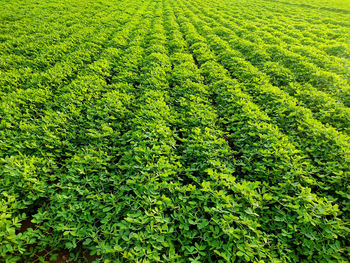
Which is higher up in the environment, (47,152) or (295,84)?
(295,84)

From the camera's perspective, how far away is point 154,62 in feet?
25.8

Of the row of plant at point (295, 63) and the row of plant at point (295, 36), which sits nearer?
the row of plant at point (295, 63)

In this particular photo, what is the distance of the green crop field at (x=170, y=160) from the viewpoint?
256 centimetres

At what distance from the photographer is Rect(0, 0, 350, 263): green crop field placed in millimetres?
2557

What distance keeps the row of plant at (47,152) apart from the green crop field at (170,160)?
3cm

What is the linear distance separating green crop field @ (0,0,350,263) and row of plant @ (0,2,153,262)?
35mm

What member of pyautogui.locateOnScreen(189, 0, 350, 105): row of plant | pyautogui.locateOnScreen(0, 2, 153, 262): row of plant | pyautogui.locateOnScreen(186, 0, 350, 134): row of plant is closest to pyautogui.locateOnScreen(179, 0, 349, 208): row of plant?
pyautogui.locateOnScreen(186, 0, 350, 134): row of plant

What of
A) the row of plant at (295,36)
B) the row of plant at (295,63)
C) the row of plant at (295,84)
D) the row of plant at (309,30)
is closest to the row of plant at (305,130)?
the row of plant at (295,84)

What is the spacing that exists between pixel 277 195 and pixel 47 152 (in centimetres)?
494

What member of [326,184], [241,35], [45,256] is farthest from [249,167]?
[241,35]

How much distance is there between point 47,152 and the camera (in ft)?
11.6

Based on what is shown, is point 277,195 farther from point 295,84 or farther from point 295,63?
point 295,63

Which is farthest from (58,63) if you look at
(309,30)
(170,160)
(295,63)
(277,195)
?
(309,30)

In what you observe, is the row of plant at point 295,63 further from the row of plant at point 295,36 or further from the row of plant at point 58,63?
the row of plant at point 58,63
